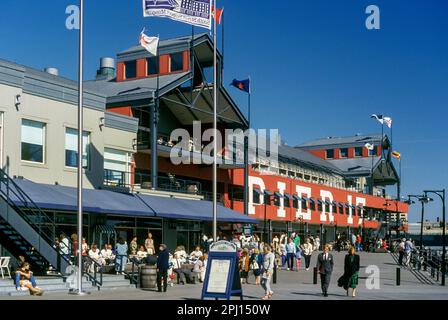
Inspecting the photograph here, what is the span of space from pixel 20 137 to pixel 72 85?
4183mm

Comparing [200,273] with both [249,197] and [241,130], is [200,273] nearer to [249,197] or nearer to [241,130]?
[241,130]

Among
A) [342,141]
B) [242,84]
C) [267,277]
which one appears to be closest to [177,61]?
[242,84]

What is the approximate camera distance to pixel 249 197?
173 ft

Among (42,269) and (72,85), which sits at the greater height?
(72,85)

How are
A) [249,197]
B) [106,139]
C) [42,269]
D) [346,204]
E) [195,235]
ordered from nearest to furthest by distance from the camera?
[42,269], [106,139], [195,235], [249,197], [346,204]

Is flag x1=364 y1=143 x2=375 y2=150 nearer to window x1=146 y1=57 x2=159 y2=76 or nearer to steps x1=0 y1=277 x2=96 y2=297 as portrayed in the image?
window x1=146 y1=57 x2=159 y2=76

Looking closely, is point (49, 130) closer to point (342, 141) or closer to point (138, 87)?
point (138, 87)

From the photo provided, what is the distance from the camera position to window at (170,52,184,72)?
43.4 meters

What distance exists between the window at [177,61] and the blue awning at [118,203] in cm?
884

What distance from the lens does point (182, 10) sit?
26.3m

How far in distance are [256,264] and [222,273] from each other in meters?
10.4

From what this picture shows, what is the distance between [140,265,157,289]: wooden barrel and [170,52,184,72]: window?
68.8ft

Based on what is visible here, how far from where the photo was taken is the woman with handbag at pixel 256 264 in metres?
28.9
